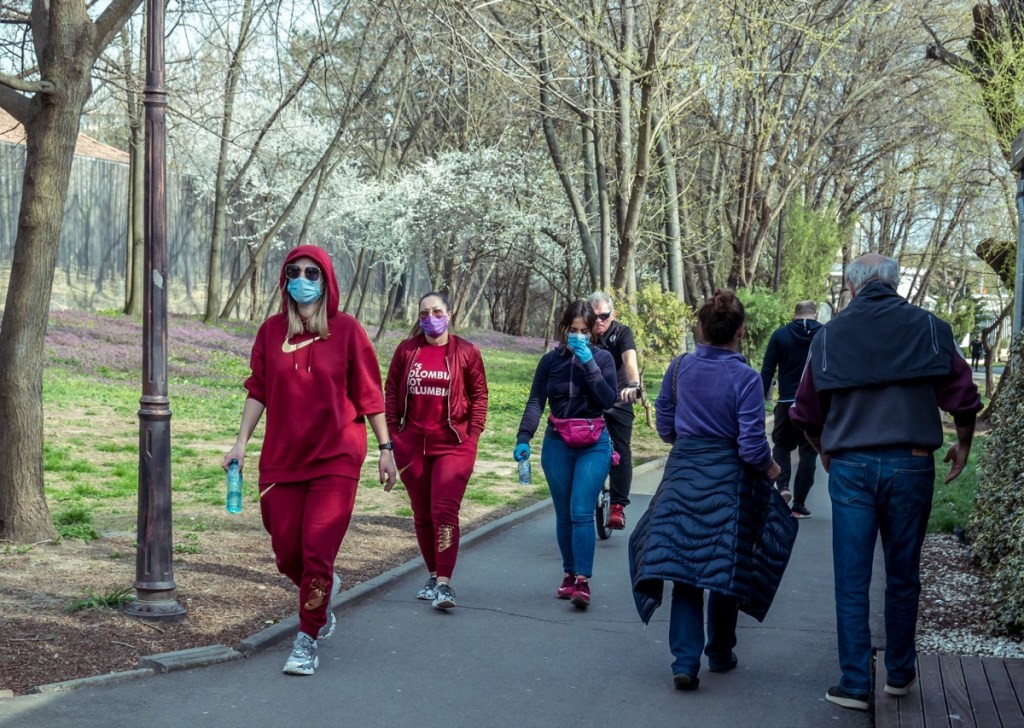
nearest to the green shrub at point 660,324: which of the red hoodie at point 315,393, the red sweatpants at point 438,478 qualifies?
the red sweatpants at point 438,478

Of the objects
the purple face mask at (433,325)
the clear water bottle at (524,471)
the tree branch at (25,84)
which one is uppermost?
the tree branch at (25,84)

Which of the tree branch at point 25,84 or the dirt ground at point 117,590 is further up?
the tree branch at point 25,84

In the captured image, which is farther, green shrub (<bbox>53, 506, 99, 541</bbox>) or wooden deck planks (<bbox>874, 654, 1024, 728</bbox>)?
green shrub (<bbox>53, 506, 99, 541</bbox>)

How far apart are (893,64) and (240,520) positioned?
74.9ft

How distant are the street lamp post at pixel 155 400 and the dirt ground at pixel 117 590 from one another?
0.64 feet

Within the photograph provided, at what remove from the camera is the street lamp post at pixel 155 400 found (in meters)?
6.84

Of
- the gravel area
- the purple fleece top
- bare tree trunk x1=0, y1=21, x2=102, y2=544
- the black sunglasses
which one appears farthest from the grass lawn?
the purple fleece top

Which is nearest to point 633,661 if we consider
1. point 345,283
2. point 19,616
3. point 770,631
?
point 770,631

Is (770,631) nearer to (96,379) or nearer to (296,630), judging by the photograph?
(296,630)

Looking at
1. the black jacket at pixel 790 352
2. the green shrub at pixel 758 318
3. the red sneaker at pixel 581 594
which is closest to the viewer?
the red sneaker at pixel 581 594

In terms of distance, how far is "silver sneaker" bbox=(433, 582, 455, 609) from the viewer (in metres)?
7.42

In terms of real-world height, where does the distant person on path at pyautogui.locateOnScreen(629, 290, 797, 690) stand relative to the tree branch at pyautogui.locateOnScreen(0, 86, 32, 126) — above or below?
below

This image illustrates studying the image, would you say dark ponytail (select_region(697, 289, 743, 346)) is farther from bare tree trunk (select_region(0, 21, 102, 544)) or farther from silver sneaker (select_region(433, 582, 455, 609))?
bare tree trunk (select_region(0, 21, 102, 544))

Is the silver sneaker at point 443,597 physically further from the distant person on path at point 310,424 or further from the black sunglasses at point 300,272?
the black sunglasses at point 300,272
